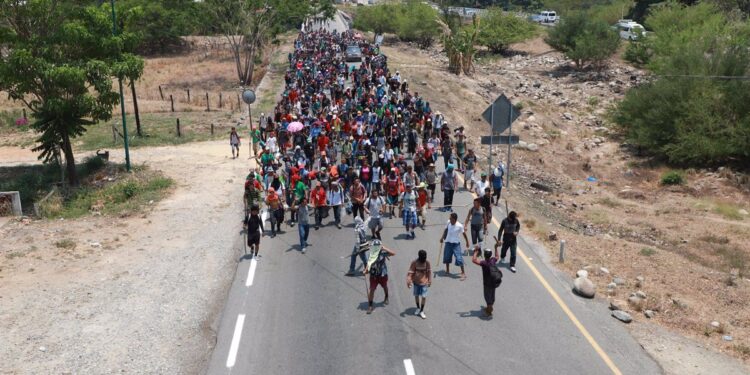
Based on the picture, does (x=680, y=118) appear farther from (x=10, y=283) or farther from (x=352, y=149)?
(x=10, y=283)

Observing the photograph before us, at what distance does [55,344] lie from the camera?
11.0 metres

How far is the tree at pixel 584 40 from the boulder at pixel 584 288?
42.9 metres

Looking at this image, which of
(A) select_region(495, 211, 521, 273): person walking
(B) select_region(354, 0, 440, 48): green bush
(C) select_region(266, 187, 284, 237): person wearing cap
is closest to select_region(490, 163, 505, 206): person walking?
(A) select_region(495, 211, 521, 273): person walking

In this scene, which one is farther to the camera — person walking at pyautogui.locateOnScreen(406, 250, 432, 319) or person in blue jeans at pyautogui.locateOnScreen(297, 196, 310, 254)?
person in blue jeans at pyautogui.locateOnScreen(297, 196, 310, 254)

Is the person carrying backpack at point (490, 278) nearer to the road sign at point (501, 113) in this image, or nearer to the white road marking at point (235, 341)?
the white road marking at point (235, 341)

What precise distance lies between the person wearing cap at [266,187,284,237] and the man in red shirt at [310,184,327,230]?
0.82 m

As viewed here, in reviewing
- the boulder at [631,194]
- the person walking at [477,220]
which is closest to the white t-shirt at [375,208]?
the person walking at [477,220]

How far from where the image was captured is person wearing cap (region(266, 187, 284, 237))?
51.1ft

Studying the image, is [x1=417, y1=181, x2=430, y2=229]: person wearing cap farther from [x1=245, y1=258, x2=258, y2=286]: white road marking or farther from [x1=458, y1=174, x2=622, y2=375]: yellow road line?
[x1=245, y1=258, x2=258, y2=286]: white road marking

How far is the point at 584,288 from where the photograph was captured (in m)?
12.5

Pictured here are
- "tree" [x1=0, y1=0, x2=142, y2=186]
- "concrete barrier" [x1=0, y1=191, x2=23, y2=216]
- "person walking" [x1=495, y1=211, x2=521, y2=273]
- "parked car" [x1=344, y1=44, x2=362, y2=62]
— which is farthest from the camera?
"parked car" [x1=344, y1=44, x2=362, y2=62]

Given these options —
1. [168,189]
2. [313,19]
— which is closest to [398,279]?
[168,189]

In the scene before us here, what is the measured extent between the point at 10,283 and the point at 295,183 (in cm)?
667

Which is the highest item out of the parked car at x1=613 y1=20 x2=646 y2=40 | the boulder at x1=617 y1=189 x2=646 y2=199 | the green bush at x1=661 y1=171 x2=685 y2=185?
the parked car at x1=613 y1=20 x2=646 y2=40
